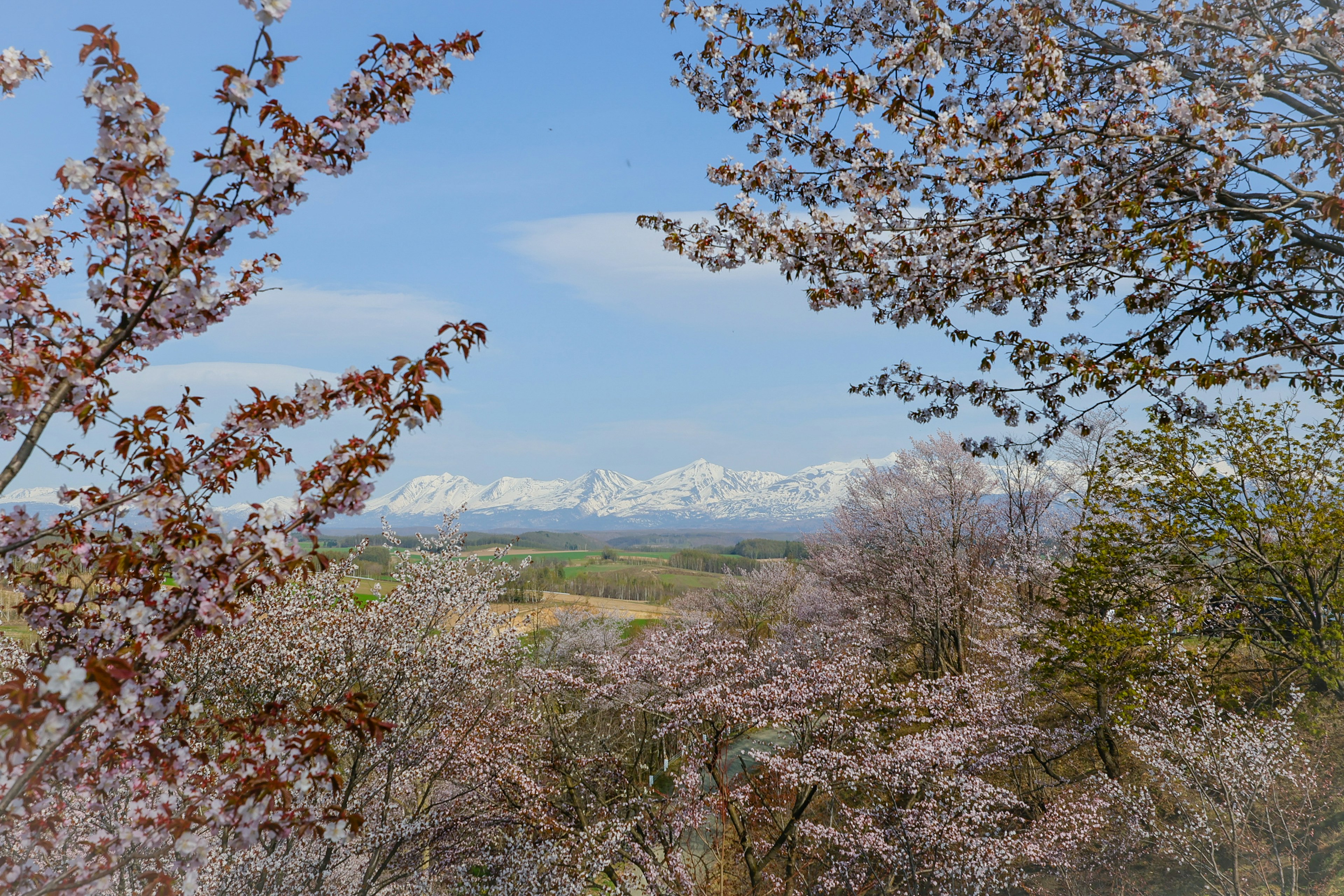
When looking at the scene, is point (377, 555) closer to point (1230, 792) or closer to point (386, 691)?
point (386, 691)

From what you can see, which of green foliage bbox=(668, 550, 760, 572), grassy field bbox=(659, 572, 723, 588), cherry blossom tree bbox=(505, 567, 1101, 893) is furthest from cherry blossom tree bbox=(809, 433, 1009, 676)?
green foliage bbox=(668, 550, 760, 572)

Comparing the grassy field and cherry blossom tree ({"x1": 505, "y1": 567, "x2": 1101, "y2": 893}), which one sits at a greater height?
cherry blossom tree ({"x1": 505, "y1": 567, "x2": 1101, "y2": 893})

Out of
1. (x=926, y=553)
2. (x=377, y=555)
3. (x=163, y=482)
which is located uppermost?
(x=163, y=482)

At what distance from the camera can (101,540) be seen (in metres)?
3.32

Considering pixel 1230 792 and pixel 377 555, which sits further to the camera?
pixel 377 555

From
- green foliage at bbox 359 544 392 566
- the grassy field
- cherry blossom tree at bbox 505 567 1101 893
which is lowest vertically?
the grassy field

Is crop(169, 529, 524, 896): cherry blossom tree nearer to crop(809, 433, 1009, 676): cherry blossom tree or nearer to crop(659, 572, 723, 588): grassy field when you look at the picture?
crop(809, 433, 1009, 676): cherry blossom tree

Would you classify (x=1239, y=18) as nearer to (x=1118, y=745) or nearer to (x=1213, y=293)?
(x=1213, y=293)

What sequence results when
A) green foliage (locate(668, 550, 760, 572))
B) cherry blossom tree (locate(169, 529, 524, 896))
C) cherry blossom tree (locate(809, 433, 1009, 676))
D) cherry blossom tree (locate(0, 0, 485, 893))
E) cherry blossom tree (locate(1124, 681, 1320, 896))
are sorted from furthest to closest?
1. green foliage (locate(668, 550, 760, 572))
2. cherry blossom tree (locate(809, 433, 1009, 676))
3. cherry blossom tree (locate(1124, 681, 1320, 896))
4. cherry blossom tree (locate(169, 529, 524, 896))
5. cherry blossom tree (locate(0, 0, 485, 893))

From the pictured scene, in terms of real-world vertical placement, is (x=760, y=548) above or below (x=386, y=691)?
below

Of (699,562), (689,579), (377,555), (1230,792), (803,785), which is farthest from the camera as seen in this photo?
(699,562)

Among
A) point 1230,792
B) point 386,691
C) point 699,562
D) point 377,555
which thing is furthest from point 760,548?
point 386,691

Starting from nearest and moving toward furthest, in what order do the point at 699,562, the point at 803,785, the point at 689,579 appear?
the point at 803,785 < the point at 689,579 < the point at 699,562

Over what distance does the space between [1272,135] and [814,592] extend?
23845 millimetres
